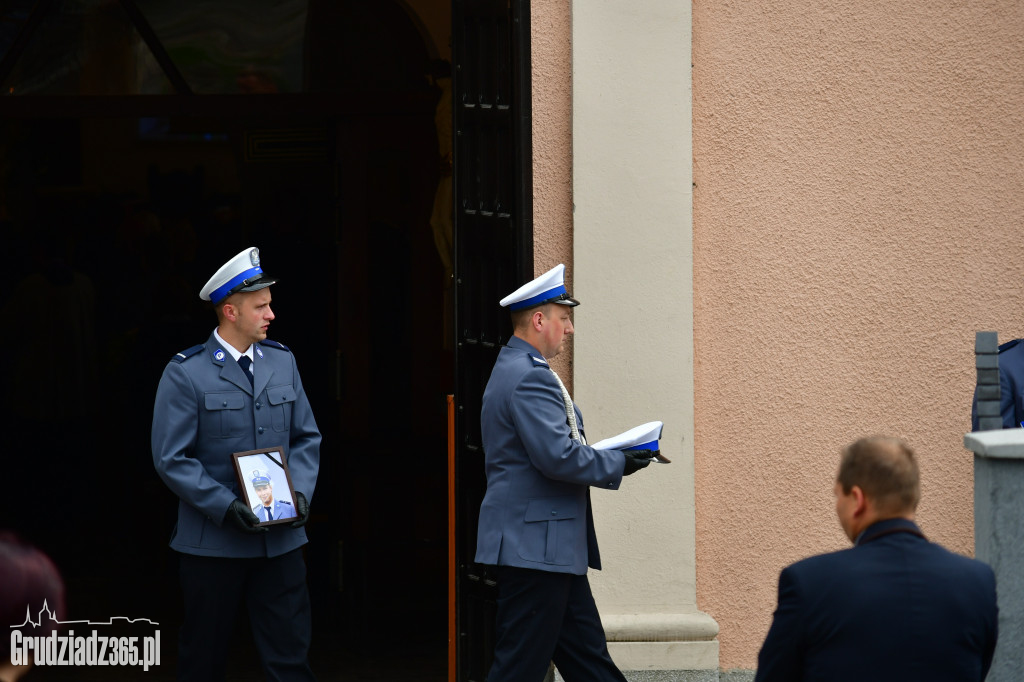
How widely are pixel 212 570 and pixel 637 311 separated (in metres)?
2.08

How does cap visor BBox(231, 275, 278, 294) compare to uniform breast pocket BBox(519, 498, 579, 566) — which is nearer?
uniform breast pocket BBox(519, 498, 579, 566)

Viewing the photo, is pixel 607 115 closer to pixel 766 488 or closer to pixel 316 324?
pixel 766 488

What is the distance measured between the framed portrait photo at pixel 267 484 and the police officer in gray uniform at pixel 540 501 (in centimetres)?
73

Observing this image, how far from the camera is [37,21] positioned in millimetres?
7934

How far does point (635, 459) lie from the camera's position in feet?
14.7

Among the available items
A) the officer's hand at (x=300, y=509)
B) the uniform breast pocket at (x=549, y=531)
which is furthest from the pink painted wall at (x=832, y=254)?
the officer's hand at (x=300, y=509)

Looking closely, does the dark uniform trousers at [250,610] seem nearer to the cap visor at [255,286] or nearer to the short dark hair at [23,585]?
the cap visor at [255,286]

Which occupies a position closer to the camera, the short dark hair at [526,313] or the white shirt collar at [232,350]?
the short dark hair at [526,313]

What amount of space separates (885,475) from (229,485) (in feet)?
8.88

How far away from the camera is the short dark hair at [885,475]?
2.75m

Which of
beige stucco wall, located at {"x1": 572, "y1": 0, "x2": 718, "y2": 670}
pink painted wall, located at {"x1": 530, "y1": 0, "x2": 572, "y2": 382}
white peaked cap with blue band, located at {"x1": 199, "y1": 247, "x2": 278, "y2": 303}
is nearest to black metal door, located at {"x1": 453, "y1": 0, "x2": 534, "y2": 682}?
pink painted wall, located at {"x1": 530, "y1": 0, "x2": 572, "y2": 382}

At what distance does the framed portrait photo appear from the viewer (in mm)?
4605

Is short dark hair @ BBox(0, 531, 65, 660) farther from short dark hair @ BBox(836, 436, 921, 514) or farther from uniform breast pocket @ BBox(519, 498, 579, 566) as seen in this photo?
uniform breast pocket @ BBox(519, 498, 579, 566)

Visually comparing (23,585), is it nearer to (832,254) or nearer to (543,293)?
(543,293)
